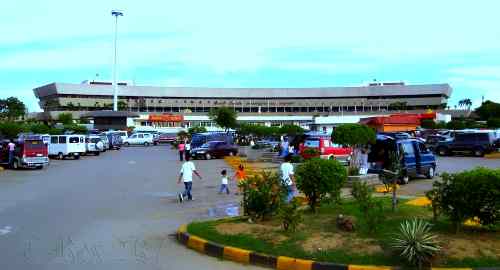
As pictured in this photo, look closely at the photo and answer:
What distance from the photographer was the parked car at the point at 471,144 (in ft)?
135

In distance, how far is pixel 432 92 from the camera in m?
149

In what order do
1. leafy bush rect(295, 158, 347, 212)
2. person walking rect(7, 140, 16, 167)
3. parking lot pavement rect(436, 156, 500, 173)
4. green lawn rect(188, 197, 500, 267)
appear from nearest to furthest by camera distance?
green lawn rect(188, 197, 500, 267)
leafy bush rect(295, 158, 347, 212)
parking lot pavement rect(436, 156, 500, 173)
person walking rect(7, 140, 16, 167)

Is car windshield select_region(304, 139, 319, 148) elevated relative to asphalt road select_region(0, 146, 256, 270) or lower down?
elevated

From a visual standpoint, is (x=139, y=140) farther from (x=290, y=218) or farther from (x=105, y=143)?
(x=290, y=218)

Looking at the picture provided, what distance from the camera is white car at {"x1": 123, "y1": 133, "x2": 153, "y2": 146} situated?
73.2 meters

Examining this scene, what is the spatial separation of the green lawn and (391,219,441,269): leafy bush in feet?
0.58

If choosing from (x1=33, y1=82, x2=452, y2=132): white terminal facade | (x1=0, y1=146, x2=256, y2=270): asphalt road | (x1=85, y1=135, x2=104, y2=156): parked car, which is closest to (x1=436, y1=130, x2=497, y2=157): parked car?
(x1=0, y1=146, x2=256, y2=270): asphalt road

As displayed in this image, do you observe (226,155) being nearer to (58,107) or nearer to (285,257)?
(285,257)

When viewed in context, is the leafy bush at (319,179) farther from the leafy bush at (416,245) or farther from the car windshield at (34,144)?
the car windshield at (34,144)

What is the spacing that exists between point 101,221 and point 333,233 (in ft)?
18.8

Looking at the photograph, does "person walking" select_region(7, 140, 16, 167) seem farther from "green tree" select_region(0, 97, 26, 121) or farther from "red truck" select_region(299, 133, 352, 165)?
"green tree" select_region(0, 97, 26, 121)

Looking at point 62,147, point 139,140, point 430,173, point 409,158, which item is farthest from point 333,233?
point 139,140

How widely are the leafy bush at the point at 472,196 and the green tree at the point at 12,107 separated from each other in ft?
367

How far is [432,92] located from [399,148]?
136602 mm
